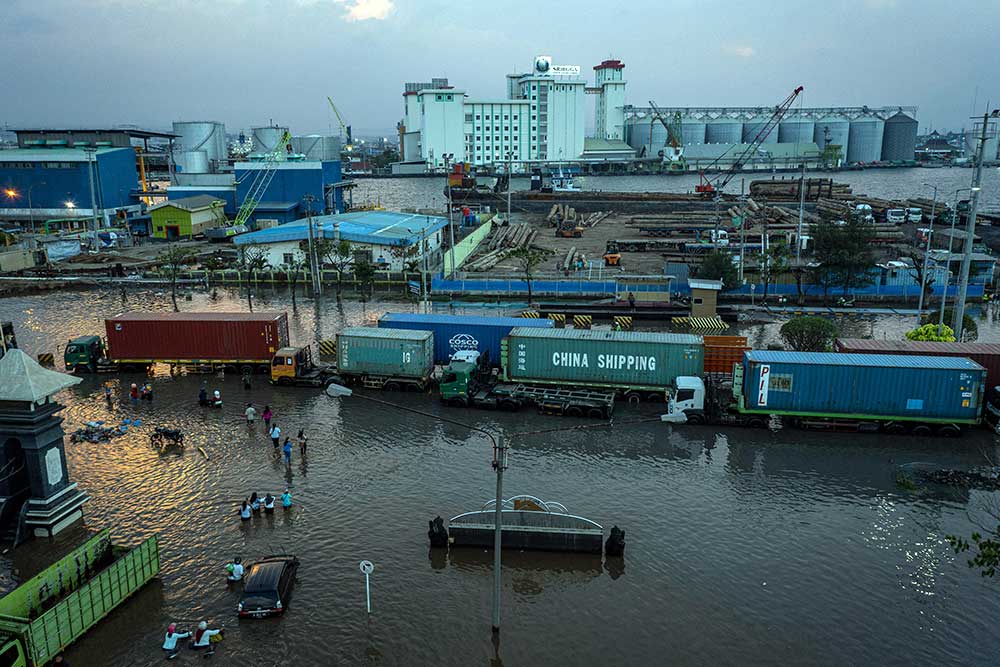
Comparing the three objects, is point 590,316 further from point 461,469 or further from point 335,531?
point 335,531

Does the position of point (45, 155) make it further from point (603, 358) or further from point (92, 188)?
point (603, 358)

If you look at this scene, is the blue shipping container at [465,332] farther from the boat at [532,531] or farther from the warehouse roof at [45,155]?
the warehouse roof at [45,155]

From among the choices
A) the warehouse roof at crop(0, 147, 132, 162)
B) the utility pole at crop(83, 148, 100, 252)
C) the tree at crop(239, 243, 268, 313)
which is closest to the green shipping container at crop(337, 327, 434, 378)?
the tree at crop(239, 243, 268, 313)

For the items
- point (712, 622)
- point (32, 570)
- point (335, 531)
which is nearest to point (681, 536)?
point (712, 622)

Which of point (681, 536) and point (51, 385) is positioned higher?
point (51, 385)

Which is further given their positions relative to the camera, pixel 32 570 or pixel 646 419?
pixel 646 419

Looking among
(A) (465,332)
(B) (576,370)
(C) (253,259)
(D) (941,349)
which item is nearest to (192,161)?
(C) (253,259)

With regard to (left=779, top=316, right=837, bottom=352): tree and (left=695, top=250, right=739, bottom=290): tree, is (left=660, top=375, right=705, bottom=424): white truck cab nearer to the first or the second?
(left=779, top=316, right=837, bottom=352): tree
